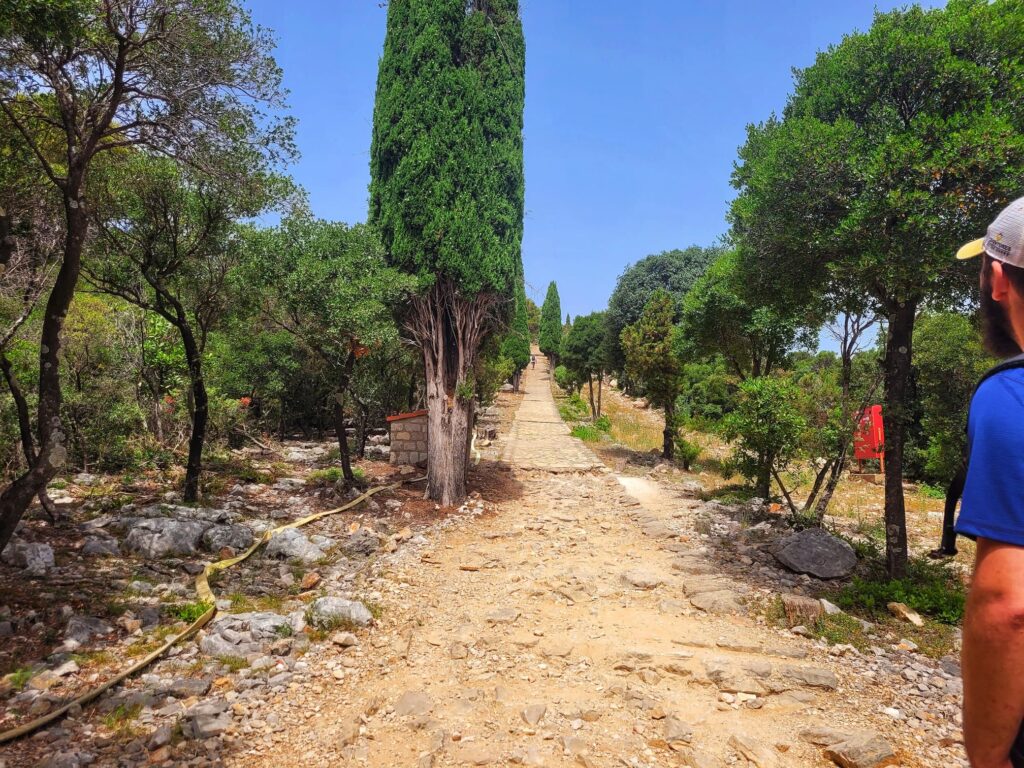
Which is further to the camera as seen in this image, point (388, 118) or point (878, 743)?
point (388, 118)

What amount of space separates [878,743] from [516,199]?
377 inches

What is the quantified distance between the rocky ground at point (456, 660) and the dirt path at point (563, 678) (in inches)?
0.7

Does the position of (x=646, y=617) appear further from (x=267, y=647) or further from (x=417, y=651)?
(x=267, y=647)

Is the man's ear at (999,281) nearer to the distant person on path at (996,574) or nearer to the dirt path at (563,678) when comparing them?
the distant person on path at (996,574)

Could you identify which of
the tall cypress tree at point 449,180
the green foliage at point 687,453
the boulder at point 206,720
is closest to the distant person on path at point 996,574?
the boulder at point 206,720

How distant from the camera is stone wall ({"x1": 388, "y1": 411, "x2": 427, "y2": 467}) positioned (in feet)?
41.7

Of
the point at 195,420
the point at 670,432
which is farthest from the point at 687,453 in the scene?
the point at 195,420

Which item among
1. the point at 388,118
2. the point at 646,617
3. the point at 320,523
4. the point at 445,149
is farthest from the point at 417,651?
the point at 388,118

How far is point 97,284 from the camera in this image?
774 cm

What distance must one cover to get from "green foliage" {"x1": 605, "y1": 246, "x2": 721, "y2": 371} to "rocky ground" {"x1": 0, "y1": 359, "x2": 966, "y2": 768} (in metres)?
21.7

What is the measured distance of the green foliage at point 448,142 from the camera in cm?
920

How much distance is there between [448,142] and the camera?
920cm

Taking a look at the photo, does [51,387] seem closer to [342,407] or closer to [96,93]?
[96,93]

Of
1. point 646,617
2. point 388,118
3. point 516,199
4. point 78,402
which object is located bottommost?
point 646,617
